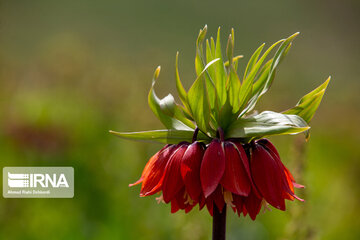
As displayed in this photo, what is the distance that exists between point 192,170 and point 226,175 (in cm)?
5

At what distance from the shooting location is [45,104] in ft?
9.81

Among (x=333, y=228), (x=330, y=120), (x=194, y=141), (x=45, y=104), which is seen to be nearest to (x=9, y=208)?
(x=45, y=104)

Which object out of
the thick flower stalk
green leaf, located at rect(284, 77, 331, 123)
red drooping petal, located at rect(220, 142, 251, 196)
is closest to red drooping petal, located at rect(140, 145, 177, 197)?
the thick flower stalk

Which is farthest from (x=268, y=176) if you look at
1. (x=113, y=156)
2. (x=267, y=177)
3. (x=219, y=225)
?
(x=113, y=156)

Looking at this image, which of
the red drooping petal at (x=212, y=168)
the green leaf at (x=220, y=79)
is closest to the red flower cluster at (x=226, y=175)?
the red drooping petal at (x=212, y=168)

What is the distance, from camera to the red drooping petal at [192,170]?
2.39 feet

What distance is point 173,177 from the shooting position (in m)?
0.75

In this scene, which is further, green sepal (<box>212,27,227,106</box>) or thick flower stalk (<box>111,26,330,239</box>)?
green sepal (<box>212,27,227,106</box>)

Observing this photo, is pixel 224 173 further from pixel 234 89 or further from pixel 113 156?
pixel 113 156

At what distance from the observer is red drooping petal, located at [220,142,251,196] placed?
0.72 metres

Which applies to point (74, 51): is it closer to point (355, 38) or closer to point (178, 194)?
point (178, 194)

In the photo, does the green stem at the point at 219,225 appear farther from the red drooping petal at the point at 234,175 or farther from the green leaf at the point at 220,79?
the green leaf at the point at 220,79

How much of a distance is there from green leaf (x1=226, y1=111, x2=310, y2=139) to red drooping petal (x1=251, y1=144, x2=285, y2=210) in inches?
1.4

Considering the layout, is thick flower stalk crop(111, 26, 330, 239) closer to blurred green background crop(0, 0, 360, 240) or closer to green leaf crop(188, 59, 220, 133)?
green leaf crop(188, 59, 220, 133)
